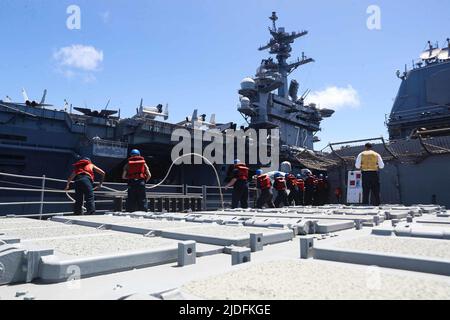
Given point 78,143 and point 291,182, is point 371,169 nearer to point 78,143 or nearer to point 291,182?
point 291,182

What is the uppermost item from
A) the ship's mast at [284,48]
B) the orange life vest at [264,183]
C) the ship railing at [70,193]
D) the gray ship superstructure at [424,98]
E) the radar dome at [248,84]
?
the ship's mast at [284,48]

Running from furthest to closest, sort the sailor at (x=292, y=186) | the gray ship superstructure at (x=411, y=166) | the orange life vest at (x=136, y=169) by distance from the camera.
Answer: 1. the sailor at (x=292, y=186)
2. the gray ship superstructure at (x=411, y=166)
3. the orange life vest at (x=136, y=169)

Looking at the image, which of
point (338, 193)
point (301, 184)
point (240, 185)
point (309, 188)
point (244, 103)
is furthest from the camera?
point (244, 103)

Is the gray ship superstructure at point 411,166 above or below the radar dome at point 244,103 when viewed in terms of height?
below

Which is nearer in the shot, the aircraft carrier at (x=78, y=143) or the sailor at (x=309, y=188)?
the sailor at (x=309, y=188)

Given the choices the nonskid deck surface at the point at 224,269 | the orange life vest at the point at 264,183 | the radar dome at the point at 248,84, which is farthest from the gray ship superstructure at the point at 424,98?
the nonskid deck surface at the point at 224,269

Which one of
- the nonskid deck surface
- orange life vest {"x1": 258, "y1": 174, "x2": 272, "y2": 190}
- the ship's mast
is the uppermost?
the ship's mast

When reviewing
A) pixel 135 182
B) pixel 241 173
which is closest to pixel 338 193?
pixel 241 173

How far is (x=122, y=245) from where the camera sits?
194 centimetres

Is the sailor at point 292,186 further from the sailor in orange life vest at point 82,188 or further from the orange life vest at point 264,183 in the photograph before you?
the sailor in orange life vest at point 82,188

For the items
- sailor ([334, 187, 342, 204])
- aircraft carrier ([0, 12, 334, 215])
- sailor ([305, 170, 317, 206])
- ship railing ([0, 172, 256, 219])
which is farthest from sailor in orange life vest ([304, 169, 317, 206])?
aircraft carrier ([0, 12, 334, 215])

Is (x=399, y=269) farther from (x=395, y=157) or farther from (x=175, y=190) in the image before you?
(x=175, y=190)

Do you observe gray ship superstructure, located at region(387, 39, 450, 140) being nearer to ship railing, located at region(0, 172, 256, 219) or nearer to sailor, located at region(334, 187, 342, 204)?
sailor, located at region(334, 187, 342, 204)
